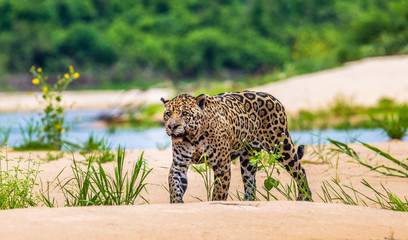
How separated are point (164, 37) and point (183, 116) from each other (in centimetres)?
4323

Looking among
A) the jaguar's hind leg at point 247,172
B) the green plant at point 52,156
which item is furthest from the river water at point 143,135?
the jaguar's hind leg at point 247,172

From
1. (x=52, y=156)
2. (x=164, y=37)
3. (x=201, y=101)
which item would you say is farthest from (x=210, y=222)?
(x=164, y=37)

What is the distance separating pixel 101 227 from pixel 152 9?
157 ft

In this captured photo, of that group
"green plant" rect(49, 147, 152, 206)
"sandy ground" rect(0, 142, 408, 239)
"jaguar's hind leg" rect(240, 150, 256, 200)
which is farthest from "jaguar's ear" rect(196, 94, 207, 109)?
"jaguar's hind leg" rect(240, 150, 256, 200)

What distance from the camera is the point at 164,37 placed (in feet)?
158

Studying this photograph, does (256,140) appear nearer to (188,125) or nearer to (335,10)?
(188,125)

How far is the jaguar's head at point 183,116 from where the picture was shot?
532 cm

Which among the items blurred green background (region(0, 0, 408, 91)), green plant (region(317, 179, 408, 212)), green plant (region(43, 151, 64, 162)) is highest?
blurred green background (region(0, 0, 408, 91))

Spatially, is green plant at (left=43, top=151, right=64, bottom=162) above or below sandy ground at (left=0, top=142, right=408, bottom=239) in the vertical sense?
above

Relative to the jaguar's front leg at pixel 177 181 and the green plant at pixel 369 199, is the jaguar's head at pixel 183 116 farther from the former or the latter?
the green plant at pixel 369 199

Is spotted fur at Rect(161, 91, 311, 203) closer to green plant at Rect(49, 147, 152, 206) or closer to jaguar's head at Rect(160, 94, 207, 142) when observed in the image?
jaguar's head at Rect(160, 94, 207, 142)

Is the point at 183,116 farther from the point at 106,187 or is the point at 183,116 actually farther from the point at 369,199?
the point at 369,199

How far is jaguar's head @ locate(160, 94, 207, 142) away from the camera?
5.32 metres

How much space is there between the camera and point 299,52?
44594 millimetres
